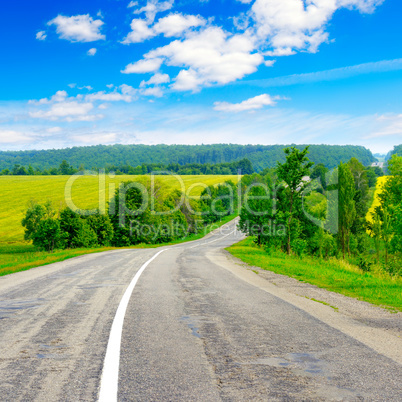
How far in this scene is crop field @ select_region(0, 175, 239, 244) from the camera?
7494cm

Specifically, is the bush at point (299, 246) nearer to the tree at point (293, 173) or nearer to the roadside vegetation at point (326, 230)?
the roadside vegetation at point (326, 230)

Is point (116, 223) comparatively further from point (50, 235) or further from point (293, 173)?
point (293, 173)

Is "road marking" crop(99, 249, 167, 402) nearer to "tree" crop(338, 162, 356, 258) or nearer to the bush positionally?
the bush

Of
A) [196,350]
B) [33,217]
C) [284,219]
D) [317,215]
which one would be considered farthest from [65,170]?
[196,350]

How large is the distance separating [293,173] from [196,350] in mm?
25128

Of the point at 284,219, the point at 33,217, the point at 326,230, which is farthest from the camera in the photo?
Answer: the point at 33,217

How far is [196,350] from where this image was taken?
15.5 feet

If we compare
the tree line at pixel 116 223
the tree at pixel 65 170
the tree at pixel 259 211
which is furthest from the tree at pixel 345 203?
the tree at pixel 65 170

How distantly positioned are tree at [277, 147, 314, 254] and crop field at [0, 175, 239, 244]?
40707 millimetres

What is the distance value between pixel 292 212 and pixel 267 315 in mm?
23204

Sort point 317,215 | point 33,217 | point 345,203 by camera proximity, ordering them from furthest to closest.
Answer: point 33,217, point 345,203, point 317,215

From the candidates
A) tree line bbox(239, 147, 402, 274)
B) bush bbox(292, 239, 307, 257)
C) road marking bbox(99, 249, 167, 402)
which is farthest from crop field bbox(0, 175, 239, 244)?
road marking bbox(99, 249, 167, 402)

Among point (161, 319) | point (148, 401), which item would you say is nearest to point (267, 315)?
point (161, 319)

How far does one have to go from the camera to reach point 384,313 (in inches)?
288
